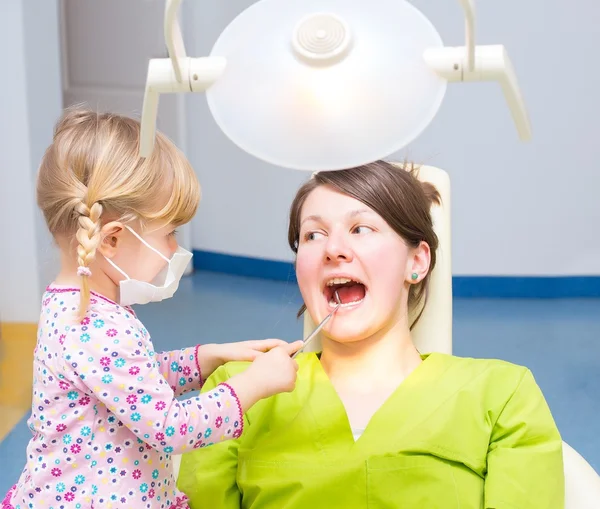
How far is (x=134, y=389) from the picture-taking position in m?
1.04

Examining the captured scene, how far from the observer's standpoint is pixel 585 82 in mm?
3383

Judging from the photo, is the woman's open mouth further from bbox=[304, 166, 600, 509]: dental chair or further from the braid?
the braid

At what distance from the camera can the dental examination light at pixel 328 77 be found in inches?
31.4

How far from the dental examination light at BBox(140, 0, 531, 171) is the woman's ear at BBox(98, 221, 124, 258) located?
28 centimetres

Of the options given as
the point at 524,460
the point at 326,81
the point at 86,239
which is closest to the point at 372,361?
the point at 524,460

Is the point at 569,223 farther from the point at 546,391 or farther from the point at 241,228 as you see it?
the point at 241,228

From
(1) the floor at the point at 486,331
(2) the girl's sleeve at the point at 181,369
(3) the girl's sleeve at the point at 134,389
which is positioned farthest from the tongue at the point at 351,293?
(1) the floor at the point at 486,331

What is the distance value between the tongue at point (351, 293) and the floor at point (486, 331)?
1.07 metres

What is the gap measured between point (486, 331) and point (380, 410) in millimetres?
1946

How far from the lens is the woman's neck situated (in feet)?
4.45

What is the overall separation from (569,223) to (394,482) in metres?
2.51

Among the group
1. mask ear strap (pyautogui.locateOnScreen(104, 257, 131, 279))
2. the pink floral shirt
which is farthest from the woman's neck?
mask ear strap (pyautogui.locateOnScreen(104, 257, 131, 279))

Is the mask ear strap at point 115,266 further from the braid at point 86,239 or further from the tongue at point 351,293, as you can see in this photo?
the tongue at point 351,293

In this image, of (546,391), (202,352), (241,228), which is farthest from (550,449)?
(241,228)
